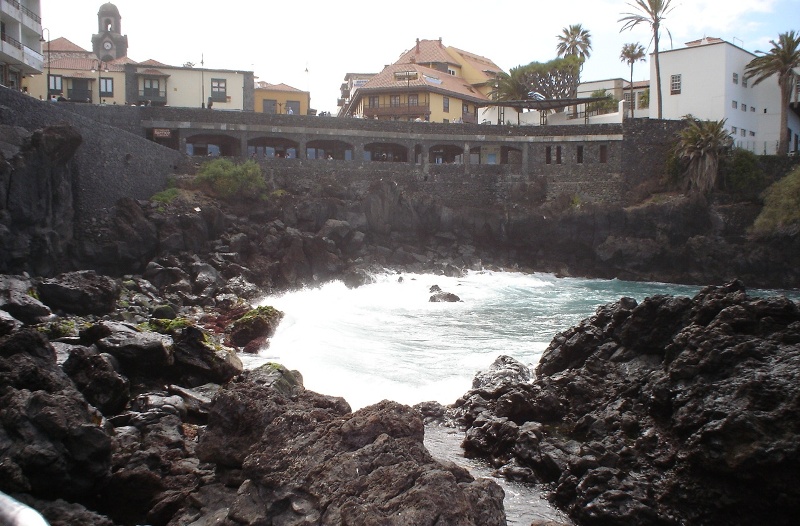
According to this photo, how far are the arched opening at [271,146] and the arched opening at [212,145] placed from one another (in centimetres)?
132

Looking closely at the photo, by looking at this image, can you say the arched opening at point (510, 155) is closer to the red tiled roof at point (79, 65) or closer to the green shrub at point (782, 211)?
the green shrub at point (782, 211)

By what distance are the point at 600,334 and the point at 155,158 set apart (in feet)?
92.6

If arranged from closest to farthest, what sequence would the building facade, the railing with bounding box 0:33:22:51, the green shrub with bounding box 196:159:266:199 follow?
1. the railing with bounding box 0:33:22:51
2. the green shrub with bounding box 196:159:266:199
3. the building facade

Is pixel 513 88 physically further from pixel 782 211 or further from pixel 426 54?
pixel 782 211

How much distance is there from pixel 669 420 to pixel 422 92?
49128 millimetres

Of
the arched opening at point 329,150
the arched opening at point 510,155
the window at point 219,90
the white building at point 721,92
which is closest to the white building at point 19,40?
the window at point 219,90

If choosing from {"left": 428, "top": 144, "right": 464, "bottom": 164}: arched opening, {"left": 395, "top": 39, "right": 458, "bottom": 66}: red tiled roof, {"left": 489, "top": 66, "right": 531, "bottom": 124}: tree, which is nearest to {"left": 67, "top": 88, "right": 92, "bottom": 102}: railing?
{"left": 428, "top": 144, "right": 464, "bottom": 164}: arched opening

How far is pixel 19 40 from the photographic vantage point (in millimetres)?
39844

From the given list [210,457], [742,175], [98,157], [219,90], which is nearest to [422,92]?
[219,90]

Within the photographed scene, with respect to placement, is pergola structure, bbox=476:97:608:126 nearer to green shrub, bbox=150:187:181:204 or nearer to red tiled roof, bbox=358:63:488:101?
red tiled roof, bbox=358:63:488:101

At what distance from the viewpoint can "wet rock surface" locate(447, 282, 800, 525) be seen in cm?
956

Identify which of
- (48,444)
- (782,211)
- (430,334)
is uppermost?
(782,211)

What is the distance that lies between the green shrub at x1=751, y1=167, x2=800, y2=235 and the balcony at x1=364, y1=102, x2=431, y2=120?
2696 cm

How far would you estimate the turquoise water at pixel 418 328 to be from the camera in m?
17.9
